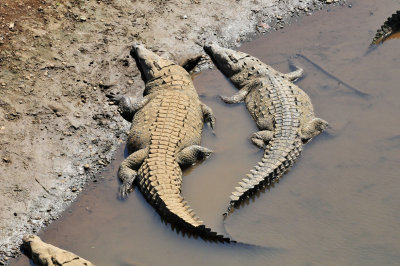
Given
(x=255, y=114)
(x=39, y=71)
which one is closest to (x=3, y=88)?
(x=39, y=71)

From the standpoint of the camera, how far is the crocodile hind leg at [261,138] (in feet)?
26.1

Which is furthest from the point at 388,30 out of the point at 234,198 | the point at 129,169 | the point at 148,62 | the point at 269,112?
the point at 129,169

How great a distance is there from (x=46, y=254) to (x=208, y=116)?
10.5 feet

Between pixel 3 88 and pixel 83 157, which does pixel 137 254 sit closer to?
pixel 83 157

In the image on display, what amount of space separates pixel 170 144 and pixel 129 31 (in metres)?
2.95

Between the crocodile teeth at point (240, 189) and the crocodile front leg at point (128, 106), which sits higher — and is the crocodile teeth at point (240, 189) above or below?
above

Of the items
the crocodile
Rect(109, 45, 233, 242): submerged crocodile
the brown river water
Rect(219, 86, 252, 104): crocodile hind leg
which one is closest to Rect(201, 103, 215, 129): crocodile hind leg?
Rect(109, 45, 233, 242): submerged crocodile

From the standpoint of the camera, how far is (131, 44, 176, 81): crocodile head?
891 centimetres

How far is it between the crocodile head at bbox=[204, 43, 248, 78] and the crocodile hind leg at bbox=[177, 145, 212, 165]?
201cm

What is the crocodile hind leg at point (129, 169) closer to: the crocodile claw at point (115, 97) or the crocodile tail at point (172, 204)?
the crocodile tail at point (172, 204)

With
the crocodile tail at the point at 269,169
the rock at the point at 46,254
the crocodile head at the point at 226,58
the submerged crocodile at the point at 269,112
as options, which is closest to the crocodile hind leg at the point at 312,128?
the submerged crocodile at the point at 269,112

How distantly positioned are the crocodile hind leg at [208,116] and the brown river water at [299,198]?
0.12m

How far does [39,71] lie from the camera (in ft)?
28.0

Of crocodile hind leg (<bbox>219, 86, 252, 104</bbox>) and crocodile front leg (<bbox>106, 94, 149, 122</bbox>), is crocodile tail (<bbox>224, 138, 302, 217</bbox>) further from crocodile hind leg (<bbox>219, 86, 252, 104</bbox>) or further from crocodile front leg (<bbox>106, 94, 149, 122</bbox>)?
crocodile front leg (<bbox>106, 94, 149, 122</bbox>)
